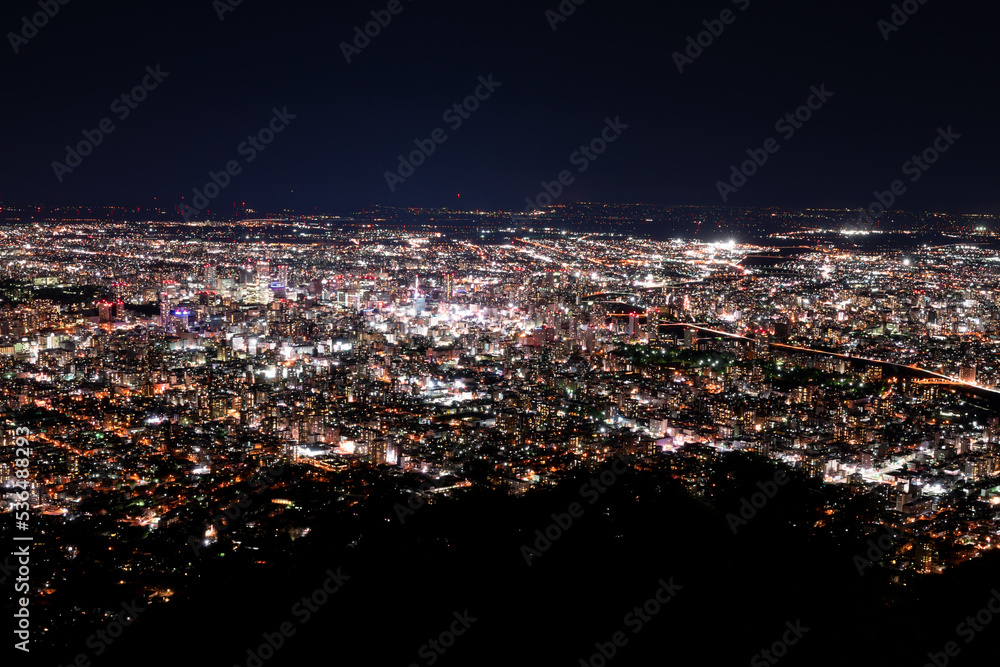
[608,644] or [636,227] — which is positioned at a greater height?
[636,227]

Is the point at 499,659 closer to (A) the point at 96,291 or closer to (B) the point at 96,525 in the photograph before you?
(B) the point at 96,525

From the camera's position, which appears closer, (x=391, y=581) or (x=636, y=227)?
(x=391, y=581)

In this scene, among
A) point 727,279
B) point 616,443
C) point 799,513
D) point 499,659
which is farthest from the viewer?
point 727,279

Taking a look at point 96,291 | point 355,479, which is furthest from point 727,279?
point 355,479

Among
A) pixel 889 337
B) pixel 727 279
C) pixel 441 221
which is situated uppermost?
pixel 441 221

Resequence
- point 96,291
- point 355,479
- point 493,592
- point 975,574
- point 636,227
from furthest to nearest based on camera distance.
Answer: point 636,227 < point 96,291 < point 355,479 < point 975,574 < point 493,592

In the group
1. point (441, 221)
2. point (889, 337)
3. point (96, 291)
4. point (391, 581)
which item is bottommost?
point (391, 581)

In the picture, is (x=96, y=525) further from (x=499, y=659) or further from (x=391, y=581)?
(x=499, y=659)

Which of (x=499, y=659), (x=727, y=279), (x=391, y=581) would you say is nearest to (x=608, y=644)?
(x=499, y=659)

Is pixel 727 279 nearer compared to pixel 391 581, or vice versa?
pixel 391 581
